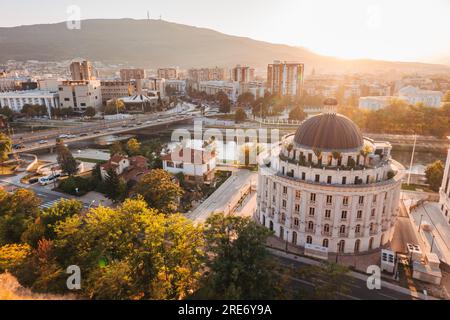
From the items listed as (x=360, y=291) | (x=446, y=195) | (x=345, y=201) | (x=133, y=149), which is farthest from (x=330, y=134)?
(x=133, y=149)

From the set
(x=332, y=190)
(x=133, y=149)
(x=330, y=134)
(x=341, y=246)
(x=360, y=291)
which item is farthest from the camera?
(x=133, y=149)

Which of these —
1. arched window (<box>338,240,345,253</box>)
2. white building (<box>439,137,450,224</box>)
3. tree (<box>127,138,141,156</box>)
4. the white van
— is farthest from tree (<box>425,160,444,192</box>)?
the white van

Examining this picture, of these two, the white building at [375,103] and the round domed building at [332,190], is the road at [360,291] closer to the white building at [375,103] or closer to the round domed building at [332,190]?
the round domed building at [332,190]

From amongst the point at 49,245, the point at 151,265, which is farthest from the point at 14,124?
the point at 151,265

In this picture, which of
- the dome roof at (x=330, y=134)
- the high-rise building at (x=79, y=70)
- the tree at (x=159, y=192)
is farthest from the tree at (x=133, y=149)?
the high-rise building at (x=79, y=70)

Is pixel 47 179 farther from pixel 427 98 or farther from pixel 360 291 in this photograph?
pixel 427 98
